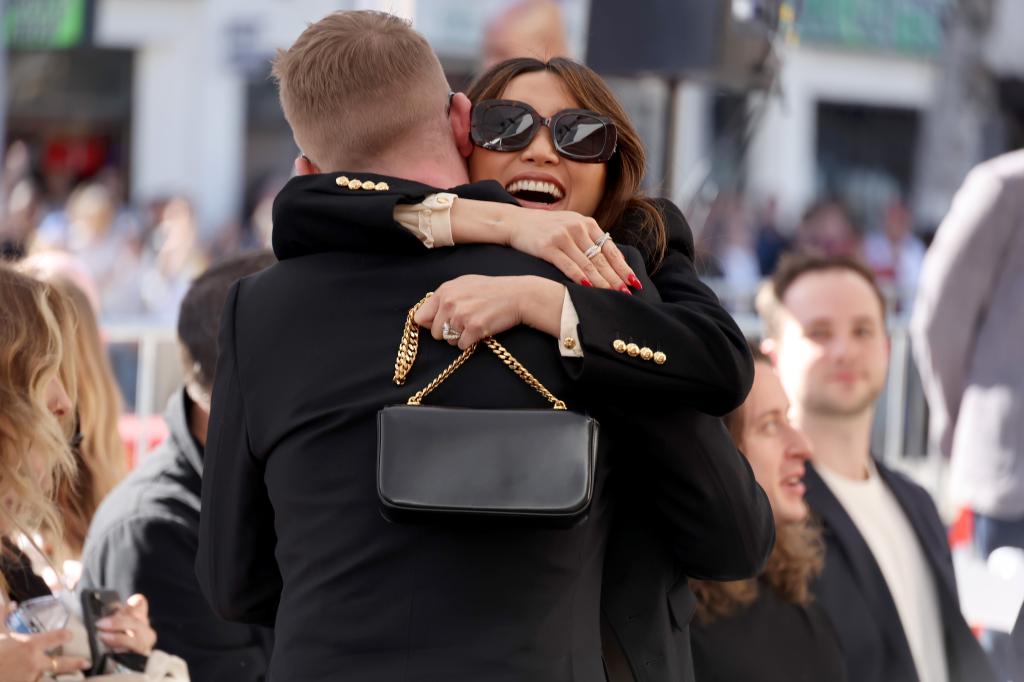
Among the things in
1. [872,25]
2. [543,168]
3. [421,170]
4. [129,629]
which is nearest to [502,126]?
[543,168]

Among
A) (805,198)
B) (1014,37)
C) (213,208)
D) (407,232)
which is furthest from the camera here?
(805,198)

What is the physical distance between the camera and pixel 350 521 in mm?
2158

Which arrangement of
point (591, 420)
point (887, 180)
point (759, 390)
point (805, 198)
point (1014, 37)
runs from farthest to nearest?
1. point (887, 180)
2. point (805, 198)
3. point (1014, 37)
4. point (759, 390)
5. point (591, 420)

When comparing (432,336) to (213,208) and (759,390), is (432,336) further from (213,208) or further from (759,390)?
(213,208)

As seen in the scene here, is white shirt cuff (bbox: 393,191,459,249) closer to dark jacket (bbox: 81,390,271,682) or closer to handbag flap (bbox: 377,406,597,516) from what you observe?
handbag flap (bbox: 377,406,597,516)

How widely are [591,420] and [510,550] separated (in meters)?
0.21

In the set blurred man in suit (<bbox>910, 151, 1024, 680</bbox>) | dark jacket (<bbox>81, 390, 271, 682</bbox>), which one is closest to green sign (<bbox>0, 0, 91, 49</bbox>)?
blurred man in suit (<bbox>910, 151, 1024, 680</bbox>)

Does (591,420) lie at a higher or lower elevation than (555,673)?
higher

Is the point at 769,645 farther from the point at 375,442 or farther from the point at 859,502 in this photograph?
the point at 375,442

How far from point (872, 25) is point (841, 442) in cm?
2083

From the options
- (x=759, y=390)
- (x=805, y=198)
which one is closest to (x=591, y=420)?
(x=759, y=390)

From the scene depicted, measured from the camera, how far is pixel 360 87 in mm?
2258

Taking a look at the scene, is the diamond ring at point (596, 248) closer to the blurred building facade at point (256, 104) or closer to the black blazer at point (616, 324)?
the black blazer at point (616, 324)

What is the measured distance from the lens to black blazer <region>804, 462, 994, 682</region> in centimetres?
388
